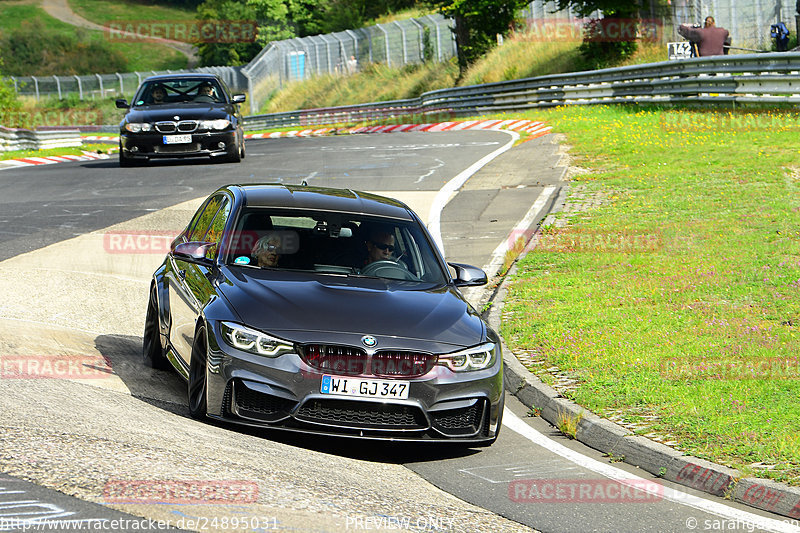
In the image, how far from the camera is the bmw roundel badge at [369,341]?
258 inches

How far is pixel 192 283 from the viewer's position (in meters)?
7.82

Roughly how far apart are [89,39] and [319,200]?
412 ft

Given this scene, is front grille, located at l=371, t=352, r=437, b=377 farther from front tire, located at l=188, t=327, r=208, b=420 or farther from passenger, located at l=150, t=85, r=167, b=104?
passenger, located at l=150, t=85, r=167, b=104

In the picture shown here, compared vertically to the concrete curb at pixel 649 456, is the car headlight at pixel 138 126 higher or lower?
higher

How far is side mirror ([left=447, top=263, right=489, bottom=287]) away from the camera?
26.5 ft

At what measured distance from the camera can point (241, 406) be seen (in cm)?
664

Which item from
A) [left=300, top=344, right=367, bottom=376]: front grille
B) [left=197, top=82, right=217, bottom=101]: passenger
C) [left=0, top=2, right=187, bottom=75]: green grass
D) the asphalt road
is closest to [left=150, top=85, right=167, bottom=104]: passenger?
[left=197, top=82, right=217, bottom=101]: passenger

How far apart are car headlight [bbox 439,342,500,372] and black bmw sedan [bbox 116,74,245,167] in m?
16.1

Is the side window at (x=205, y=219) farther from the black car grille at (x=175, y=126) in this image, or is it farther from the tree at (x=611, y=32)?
the tree at (x=611, y=32)

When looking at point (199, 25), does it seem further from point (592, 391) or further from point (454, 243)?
point (592, 391)

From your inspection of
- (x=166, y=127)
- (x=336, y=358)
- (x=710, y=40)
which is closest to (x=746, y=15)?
(x=710, y=40)

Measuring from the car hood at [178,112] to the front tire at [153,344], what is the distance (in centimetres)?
1384

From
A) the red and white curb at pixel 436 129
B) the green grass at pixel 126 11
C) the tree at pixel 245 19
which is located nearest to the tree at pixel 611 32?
the red and white curb at pixel 436 129

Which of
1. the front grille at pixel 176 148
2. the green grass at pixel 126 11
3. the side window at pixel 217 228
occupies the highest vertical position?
the green grass at pixel 126 11
